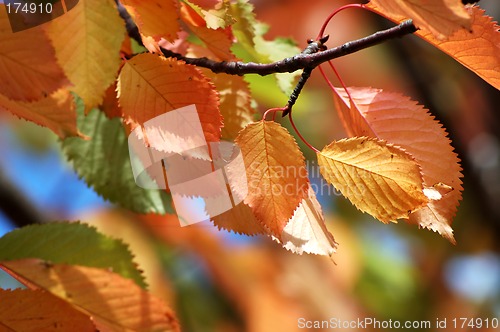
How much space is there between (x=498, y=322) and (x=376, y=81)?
42.0 inches

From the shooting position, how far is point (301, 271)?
2719mm

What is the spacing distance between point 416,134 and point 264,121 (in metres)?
0.15

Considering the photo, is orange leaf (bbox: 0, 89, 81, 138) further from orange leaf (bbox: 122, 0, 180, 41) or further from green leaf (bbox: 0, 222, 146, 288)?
green leaf (bbox: 0, 222, 146, 288)

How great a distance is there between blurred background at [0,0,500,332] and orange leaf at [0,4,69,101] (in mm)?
1724

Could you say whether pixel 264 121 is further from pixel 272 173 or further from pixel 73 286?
pixel 73 286

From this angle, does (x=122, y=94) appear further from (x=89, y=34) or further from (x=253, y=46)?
(x=253, y=46)

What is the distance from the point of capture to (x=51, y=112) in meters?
0.55

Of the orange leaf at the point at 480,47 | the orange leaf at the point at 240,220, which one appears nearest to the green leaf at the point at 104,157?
the orange leaf at the point at 240,220

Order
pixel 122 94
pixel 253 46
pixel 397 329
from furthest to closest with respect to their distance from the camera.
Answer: pixel 397 329 → pixel 253 46 → pixel 122 94

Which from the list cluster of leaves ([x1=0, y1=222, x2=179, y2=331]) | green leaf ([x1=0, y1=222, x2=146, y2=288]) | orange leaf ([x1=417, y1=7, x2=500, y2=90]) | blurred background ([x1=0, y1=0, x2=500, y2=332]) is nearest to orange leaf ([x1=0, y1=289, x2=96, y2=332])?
cluster of leaves ([x1=0, y1=222, x2=179, y2=331])

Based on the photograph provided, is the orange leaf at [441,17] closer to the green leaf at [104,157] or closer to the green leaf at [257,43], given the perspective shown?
the green leaf at [257,43]

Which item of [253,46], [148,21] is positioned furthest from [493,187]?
[148,21]

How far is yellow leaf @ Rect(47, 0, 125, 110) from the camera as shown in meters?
0.52

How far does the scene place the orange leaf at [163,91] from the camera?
0.56 meters
